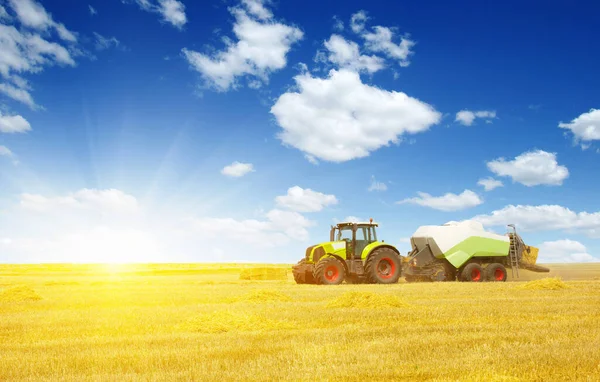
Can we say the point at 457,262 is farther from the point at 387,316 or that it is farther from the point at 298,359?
the point at 298,359

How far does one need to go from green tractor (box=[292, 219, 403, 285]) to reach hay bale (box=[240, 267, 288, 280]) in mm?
9464

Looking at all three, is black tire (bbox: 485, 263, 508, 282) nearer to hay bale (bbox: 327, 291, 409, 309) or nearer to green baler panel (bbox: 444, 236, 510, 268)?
green baler panel (bbox: 444, 236, 510, 268)

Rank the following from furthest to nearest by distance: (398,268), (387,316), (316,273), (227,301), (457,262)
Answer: (457,262), (398,268), (316,273), (227,301), (387,316)

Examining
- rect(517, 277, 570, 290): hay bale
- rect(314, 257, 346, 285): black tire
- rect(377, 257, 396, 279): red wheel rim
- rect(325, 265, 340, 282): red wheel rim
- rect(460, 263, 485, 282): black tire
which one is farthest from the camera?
rect(460, 263, 485, 282): black tire

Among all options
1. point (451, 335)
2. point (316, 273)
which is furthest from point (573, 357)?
point (316, 273)

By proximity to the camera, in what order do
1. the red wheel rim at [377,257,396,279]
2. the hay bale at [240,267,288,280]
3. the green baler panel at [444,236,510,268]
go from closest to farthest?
the red wheel rim at [377,257,396,279] < the green baler panel at [444,236,510,268] < the hay bale at [240,267,288,280]

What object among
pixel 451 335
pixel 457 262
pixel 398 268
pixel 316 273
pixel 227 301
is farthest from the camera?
pixel 457 262

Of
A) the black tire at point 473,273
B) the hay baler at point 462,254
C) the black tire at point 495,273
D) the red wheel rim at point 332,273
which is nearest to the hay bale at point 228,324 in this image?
the red wheel rim at point 332,273

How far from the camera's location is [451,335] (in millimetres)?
9305

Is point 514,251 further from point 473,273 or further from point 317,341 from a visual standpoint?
point 317,341

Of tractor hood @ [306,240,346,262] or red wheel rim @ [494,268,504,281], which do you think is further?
red wheel rim @ [494,268,504,281]

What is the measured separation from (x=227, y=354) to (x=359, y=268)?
656 inches

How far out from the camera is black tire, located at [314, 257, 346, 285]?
23.0 metres

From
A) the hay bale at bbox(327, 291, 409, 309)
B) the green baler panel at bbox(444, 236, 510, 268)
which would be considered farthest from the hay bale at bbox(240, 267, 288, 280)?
the hay bale at bbox(327, 291, 409, 309)
